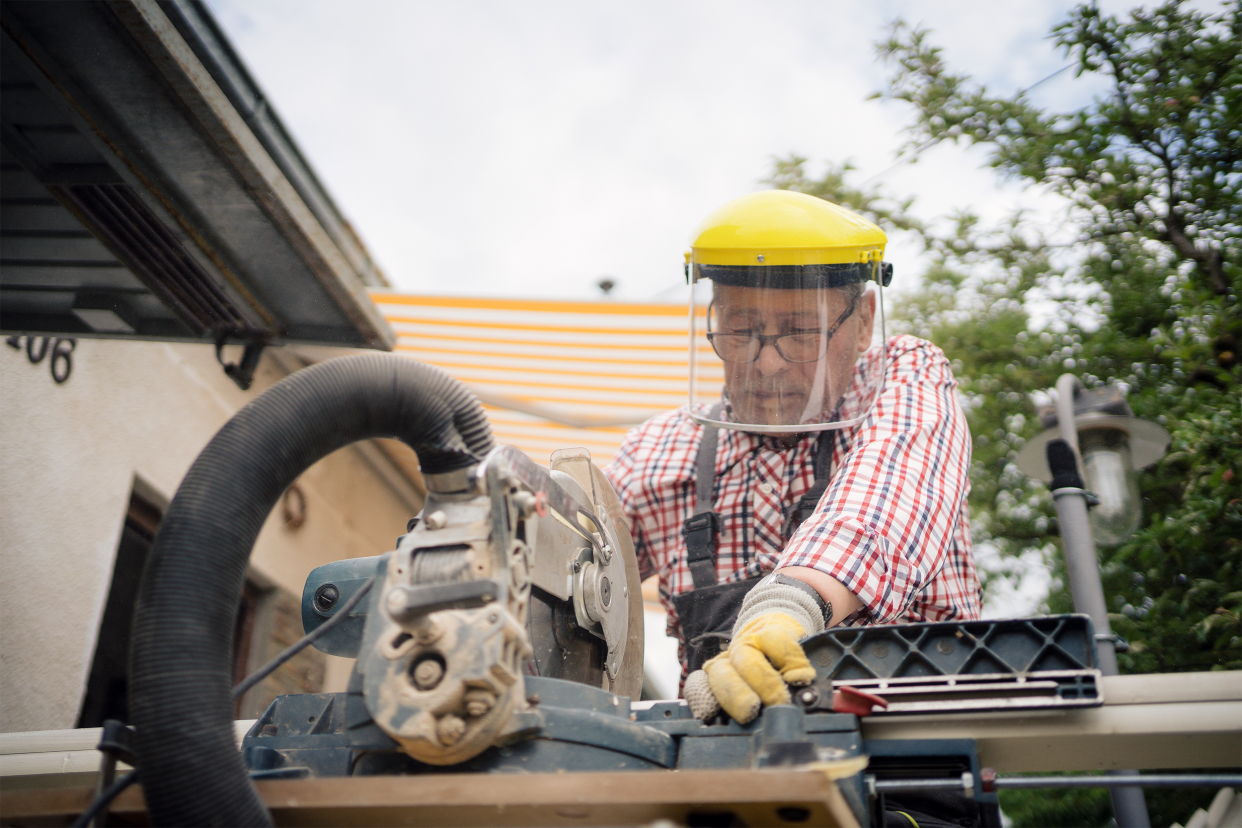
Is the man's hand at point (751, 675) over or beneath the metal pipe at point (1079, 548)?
beneath

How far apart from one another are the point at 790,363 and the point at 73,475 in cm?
260

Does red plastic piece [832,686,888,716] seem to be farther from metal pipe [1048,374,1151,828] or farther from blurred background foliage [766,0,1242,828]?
blurred background foliage [766,0,1242,828]

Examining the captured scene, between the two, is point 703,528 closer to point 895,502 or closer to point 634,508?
point 634,508

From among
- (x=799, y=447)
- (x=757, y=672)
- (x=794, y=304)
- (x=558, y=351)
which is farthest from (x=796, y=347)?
(x=558, y=351)

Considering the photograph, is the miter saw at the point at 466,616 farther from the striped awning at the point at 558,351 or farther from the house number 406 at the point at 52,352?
the striped awning at the point at 558,351

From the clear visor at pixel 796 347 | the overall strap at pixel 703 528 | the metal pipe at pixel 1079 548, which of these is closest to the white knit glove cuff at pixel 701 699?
the overall strap at pixel 703 528

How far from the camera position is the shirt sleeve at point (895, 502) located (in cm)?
181

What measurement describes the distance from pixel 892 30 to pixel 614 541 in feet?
16.1

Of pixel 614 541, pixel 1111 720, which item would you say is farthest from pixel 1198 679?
pixel 614 541

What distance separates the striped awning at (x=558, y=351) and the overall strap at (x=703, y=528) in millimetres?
1700

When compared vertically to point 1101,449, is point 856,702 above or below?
below

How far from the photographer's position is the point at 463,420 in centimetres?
137

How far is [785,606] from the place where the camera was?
1645 millimetres

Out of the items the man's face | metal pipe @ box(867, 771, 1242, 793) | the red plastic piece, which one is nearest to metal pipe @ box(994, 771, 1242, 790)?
metal pipe @ box(867, 771, 1242, 793)
